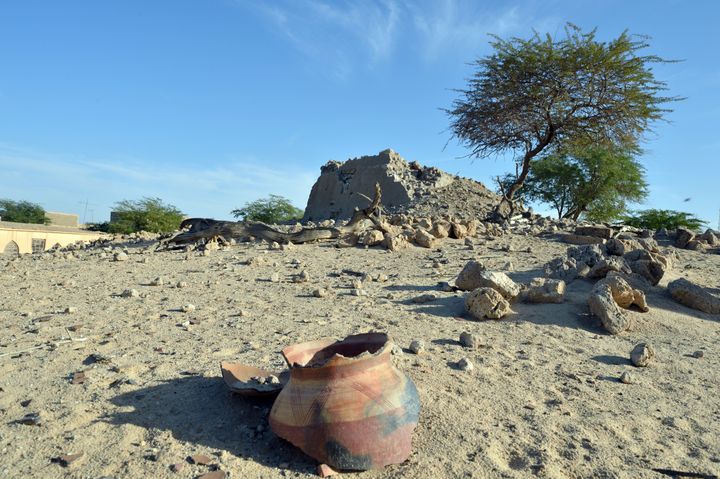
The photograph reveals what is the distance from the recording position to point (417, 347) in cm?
328

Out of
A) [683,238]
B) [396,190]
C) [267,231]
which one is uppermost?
[396,190]

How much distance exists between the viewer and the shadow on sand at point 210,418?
220 cm

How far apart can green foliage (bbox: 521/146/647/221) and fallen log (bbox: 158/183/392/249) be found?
11.0 metres

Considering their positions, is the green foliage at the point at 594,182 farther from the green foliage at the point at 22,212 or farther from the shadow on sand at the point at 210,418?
the green foliage at the point at 22,212

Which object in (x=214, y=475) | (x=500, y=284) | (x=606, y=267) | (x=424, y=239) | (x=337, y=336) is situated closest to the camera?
(x=214, y=475)

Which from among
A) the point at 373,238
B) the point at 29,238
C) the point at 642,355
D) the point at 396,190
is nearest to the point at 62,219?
the point at 29,238

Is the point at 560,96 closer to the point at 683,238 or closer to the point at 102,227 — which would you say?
the point at 683,238

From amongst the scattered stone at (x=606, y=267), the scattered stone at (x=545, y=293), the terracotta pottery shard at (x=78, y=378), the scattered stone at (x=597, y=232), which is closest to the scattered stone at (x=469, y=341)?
the scattered stone at (x=545, y=293)

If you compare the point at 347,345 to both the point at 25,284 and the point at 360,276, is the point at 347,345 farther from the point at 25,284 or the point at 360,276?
the point at 25,284

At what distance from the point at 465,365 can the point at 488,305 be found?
1.00 metres

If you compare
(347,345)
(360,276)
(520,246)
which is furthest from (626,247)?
(347,345)

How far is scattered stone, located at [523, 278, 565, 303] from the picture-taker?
4.30 m

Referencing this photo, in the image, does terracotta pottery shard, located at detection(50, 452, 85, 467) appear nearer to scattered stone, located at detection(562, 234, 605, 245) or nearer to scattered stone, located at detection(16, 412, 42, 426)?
scattered stone, located at detection(16, 412, 42, 426)

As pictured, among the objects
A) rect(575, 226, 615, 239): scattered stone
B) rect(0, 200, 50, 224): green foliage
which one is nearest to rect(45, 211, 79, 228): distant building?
rect(0, 200, 50, 224): green foliage
